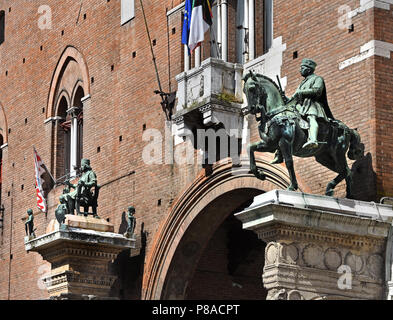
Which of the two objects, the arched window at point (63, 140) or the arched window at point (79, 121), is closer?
the arched window at point (79, 121)

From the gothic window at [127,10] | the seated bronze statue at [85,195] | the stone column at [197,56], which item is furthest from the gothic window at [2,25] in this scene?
the stone column at [197,56]

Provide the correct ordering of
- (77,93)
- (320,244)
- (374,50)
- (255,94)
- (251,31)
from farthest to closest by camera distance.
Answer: (77,93) < (251,31) < (374,50) < (255,94) < (320,244)

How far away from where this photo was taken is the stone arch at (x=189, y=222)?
15812 mm

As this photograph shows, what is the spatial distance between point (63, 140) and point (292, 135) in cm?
936

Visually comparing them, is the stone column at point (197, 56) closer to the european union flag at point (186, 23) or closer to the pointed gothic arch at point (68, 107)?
the european union flag at point (186, 23)

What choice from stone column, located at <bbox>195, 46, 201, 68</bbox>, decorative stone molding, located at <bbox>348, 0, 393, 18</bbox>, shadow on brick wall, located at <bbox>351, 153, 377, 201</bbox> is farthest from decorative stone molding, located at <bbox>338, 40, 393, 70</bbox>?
stone column, located at <bbox>195, 46, 201, 68</bbox>

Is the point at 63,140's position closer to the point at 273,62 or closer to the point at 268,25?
the point at 268,25

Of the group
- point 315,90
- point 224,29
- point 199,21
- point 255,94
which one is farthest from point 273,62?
point 315,90

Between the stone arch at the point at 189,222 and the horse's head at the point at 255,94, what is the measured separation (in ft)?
8.11

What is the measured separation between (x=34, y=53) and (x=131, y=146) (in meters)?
5.07

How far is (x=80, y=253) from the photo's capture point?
677 inches

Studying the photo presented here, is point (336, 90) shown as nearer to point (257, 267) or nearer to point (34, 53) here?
point (257, 267)

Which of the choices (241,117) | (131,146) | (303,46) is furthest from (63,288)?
(303,46)

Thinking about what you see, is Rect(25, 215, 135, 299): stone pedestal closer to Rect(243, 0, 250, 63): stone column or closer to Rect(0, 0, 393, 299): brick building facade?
Rect(0, 0, 393, 299): brick building facade
